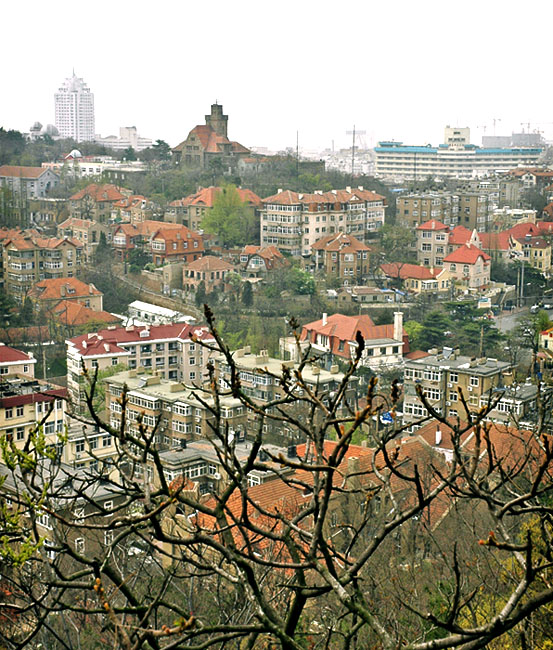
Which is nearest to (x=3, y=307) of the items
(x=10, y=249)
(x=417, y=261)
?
(x=10, y=249)

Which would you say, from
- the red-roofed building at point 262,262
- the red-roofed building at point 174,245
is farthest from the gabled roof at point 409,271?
the red-roofed building at point 174,245

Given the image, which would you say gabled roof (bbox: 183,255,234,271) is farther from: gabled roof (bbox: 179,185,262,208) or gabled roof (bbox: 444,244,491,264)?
gabled roof (bbox: 444,244,491,264)

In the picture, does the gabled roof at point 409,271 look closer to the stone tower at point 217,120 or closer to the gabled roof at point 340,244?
the gabled roof at point 340,244

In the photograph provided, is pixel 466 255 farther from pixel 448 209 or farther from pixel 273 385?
pixel 273 385

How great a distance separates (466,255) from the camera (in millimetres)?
21016

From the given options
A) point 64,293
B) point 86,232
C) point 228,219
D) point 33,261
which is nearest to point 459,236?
point 228,219

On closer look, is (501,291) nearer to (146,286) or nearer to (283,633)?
(146,286)

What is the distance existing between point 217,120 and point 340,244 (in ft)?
33.4

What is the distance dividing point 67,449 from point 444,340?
7.92m

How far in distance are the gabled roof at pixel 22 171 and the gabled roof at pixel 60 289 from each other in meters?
9.23

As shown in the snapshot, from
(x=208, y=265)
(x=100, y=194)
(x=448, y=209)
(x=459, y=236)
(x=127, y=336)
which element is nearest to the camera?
(x=127, y=336)

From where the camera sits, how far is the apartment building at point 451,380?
13077 mm

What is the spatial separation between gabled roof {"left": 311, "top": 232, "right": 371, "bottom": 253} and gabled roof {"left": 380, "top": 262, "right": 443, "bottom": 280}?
0.65 metres

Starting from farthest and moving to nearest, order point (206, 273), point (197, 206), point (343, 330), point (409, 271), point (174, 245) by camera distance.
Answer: point (197, 206) < point (174, 245) < point (409, 271) < point (206, 273) < point (343, 330)
